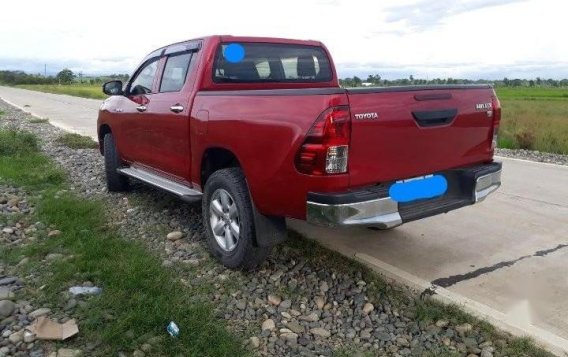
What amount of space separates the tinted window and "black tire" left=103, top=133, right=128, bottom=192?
1586mm

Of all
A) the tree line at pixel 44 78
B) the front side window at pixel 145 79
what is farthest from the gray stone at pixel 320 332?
the tree line at pixel 44 78

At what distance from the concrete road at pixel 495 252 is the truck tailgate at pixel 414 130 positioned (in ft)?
2.81

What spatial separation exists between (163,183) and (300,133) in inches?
88.6

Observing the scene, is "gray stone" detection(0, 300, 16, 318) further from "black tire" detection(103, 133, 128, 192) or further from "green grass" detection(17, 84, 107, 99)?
"green grass" detection(17, 84, 107, 99)

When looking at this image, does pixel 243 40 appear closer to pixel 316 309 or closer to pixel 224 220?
pixel 224 220

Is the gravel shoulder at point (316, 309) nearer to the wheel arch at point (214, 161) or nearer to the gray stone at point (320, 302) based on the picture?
the gray stone at point (320, 302)

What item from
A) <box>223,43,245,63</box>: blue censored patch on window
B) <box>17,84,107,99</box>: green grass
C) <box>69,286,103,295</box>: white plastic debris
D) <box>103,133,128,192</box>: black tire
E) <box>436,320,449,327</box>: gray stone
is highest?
<box>223,43,245,63</box>: blue censored patch on window

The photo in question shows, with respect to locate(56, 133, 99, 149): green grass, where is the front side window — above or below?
above

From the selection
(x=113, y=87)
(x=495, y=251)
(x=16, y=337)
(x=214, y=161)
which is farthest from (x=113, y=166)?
(x=495, y=251)

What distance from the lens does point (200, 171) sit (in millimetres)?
4332

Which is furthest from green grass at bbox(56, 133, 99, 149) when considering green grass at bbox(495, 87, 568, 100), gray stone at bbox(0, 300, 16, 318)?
green grass at bbox(495, 87, 568, 100)

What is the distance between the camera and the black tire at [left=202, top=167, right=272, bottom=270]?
3.80 m

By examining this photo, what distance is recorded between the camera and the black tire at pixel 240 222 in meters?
3.80

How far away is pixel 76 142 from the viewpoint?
1065cm
